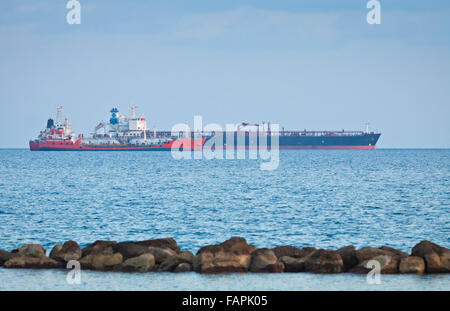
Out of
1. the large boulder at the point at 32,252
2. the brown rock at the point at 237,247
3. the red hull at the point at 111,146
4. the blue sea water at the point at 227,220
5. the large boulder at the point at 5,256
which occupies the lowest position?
the blue sea water at the point at 227,220

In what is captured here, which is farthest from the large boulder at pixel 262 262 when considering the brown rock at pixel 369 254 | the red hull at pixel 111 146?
the red hull at pixel 111 146

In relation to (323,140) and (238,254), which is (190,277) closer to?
(238,254)

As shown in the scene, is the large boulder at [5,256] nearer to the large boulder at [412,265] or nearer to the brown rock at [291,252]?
the brown rock at [291,252]

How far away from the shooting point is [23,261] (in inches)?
624

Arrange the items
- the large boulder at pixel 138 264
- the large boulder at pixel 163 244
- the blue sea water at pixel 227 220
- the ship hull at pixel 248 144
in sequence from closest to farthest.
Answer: the blue sea water at pixel 227 220
the large boulder at pixel 138 264
the large boulder at pixel 163 244
the ship hull at pixel 248 144

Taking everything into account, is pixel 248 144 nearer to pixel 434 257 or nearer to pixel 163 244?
pixel 163 244

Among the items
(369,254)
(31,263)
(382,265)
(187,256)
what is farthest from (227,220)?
(382,265)

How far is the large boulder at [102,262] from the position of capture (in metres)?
15.6

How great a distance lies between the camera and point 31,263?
1581cm

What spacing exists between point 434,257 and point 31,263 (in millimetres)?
9375

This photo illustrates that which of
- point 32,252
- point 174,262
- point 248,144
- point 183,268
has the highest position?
point 248,144

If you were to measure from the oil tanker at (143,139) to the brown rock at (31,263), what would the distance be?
444 feet

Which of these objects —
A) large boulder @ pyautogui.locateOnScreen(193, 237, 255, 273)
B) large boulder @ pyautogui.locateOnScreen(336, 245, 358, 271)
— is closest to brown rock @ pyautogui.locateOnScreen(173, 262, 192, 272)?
large boulder @ pyautogui.locateOnScreen(193, 237, 255, 273)

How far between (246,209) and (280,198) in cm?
602
